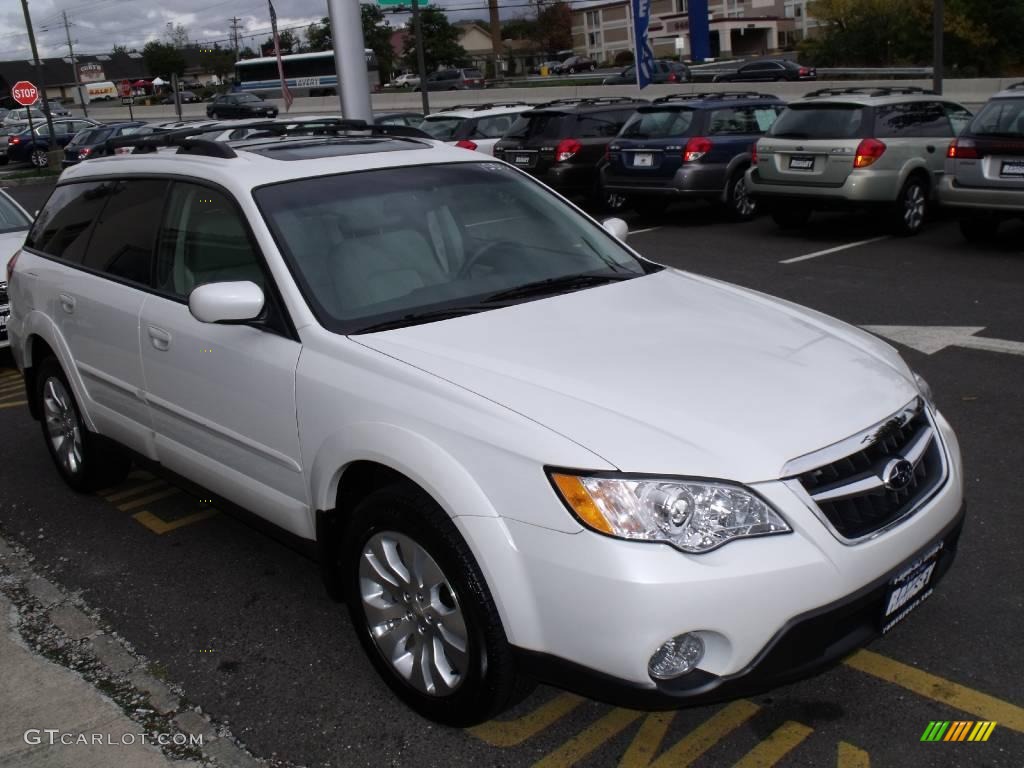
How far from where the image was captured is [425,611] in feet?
10.4

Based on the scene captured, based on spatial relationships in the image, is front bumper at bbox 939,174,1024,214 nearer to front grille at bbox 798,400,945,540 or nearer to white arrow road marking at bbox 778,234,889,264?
white arrow road marking at bbox 778,234,889,264

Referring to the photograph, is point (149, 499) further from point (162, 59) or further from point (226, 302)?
point (162, 59)

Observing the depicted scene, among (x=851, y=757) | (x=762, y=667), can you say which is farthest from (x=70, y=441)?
(x=851, y=757)

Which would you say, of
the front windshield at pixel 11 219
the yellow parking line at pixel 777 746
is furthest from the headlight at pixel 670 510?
the front windshield at pixel 11 219

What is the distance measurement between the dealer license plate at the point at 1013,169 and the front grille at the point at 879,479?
801 cm

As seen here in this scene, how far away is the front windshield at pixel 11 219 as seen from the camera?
991cm

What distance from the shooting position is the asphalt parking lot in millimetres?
3170

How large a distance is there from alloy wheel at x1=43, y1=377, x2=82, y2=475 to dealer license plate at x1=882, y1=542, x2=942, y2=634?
157 inches

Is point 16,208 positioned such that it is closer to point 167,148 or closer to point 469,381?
point 167,148

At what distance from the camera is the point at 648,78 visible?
83.8 feet

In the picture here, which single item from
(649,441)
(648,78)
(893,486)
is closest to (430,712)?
(649,441)

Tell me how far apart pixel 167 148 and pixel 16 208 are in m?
5.81

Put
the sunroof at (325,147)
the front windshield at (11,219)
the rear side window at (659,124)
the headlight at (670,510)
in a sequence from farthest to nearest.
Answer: the rear side window at (659,124), the front windshield at (11,219), the sunroof at (325,147), the headlight at (670,510)

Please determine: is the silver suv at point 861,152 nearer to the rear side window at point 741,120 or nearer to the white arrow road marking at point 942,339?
the rear side window at point 741,120
